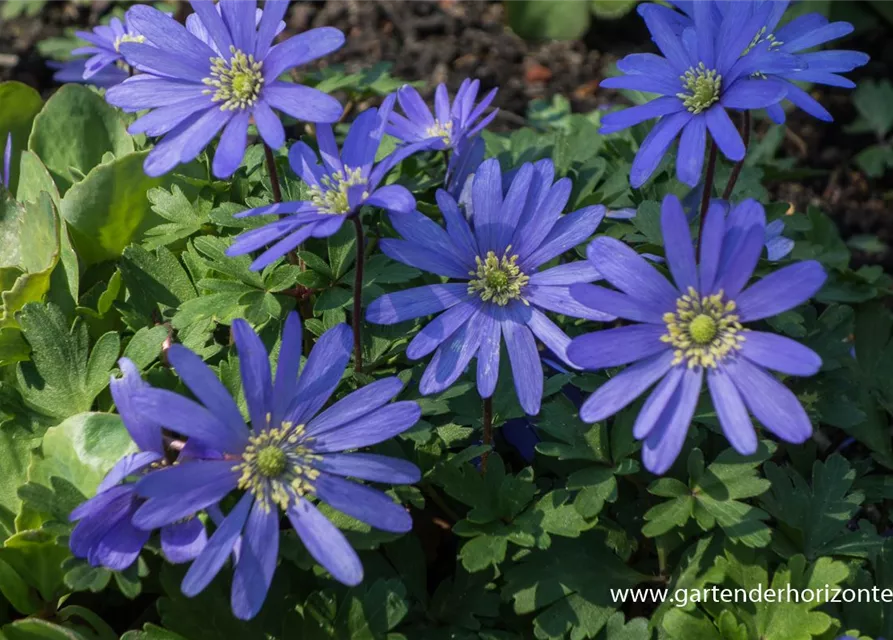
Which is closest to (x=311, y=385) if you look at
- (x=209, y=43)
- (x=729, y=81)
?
(x=209, y=43)

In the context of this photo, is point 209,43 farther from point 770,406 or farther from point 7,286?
point 770,406

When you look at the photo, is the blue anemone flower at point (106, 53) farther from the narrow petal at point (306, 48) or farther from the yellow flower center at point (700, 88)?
the yellow flower center at point (700, 88)

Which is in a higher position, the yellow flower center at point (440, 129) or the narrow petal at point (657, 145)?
the yellow flower center at point (440, 129)

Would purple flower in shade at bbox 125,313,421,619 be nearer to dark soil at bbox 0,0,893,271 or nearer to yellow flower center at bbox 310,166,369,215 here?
yellow flower center at bbox 310,166,369,215

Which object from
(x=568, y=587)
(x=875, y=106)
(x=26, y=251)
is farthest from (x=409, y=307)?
(x=875, y=106)

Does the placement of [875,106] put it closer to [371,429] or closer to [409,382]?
[409,382]

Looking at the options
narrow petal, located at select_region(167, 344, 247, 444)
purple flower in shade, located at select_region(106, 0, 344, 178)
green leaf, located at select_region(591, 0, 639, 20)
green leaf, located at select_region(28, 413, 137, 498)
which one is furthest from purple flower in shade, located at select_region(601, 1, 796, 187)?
green leaf, located at select_region(591, 0, 639, 20)

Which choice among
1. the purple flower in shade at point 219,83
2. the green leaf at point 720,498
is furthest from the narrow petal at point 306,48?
the green leaf at point 720,498
